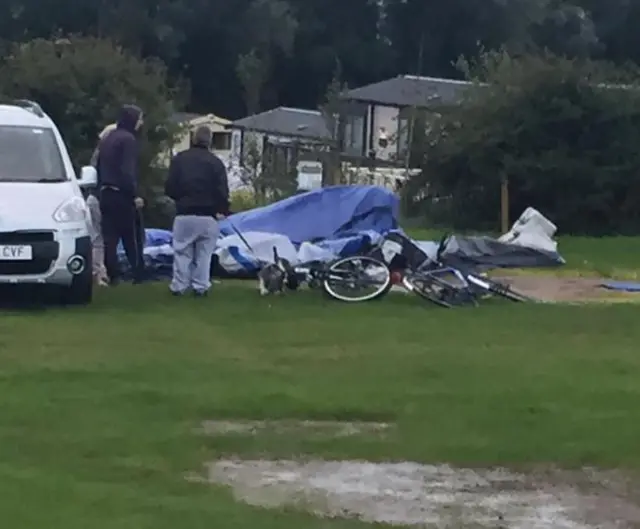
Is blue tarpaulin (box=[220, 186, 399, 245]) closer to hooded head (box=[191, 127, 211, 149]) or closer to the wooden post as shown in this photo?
hooded head (box=[191, 127, 211, 149])

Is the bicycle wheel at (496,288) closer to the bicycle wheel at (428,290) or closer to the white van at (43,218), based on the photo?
the bicycle wheel at (428,290)

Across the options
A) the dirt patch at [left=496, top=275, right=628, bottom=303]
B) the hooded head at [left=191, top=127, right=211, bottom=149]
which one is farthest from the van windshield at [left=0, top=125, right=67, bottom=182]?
the dirt patch at [left=496, top=275, right=628, bottom=303]

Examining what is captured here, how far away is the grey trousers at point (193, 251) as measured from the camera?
1522 cm

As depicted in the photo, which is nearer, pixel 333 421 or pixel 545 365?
pixel 333 421

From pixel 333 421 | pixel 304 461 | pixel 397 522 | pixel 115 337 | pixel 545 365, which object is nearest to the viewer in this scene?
pixel 397 522

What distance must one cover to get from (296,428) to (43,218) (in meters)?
5.74

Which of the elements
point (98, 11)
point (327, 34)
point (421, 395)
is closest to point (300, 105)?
point (327, 34)

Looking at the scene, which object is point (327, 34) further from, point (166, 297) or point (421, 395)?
point (421, 395)

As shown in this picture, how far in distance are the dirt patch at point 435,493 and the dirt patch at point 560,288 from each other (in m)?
8.30

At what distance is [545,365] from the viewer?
11.2 metres

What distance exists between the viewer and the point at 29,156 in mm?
15000

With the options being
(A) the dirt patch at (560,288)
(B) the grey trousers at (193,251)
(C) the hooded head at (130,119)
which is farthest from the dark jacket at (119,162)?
(A) the dirt patch at (560,288)

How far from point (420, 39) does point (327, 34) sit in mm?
4462

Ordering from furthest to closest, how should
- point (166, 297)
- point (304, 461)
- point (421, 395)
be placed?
point (166, 297), point (421, 395), point (304, 461)
